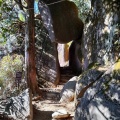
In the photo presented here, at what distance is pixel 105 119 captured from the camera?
293 centimetres

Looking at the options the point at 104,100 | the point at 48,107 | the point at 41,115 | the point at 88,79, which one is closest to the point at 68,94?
the point at 48,107

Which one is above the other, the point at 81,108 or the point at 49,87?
the point at 81,108

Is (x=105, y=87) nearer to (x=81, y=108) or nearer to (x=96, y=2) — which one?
(x=81, y=108)

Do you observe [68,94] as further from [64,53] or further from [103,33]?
[64,53]

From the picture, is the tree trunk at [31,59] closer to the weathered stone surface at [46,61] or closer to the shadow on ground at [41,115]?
the shadow on ground at [41,115]

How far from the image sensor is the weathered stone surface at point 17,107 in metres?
5.17

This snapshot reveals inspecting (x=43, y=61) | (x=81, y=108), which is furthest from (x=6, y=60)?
(x=81, y=108)

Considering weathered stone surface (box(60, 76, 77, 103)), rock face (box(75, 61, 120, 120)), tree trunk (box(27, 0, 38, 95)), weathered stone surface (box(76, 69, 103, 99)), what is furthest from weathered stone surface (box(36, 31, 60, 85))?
rock face (box(75, 61, 120, 120))

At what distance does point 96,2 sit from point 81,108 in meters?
3.75

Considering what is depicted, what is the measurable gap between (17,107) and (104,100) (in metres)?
2.81

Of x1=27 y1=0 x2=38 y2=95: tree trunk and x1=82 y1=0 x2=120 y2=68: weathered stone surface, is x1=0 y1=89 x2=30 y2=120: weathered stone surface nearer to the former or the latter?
x1=27 y1=0 x2=38 y2=95: tree trunk

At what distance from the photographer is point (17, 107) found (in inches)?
212

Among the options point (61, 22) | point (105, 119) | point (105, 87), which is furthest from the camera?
point (61, 22)

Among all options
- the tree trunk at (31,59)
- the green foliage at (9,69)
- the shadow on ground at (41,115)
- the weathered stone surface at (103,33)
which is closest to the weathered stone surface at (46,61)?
the green foliage at (9,69)
